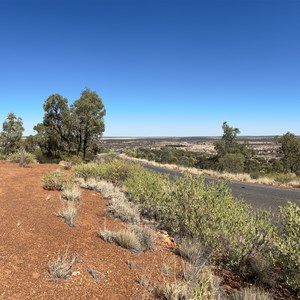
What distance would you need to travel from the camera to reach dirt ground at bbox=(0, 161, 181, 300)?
12.8 ft

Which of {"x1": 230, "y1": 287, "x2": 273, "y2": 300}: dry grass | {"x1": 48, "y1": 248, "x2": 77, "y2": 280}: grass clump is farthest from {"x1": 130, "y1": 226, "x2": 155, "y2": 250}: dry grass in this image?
{"x1": 230, "y1": 287, "x2": 273, "y2": 300}: dry grass

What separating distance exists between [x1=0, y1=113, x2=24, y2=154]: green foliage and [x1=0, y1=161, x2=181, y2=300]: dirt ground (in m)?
23.2

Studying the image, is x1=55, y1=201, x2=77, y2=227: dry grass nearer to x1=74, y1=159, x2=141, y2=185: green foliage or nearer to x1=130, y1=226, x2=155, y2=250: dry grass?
x1=130, y1=226, x2=155, y2=250: dry grass

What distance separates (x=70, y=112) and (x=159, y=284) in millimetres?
23697

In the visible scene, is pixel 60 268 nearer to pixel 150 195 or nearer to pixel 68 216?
pixel 68 216

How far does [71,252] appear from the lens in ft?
16.4

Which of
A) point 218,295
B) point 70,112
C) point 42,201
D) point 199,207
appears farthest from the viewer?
point 70,112

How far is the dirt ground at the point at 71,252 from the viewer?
391cm

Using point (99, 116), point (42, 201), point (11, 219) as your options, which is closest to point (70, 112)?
point (99, 116)

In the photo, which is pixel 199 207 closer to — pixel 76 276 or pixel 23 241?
pixel 76 276

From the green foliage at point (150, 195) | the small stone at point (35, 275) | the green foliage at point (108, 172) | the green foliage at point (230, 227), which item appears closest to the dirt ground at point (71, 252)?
the small stone at point (35, 275)

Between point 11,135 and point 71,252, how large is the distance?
26.8 meters

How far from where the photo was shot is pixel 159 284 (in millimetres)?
4281

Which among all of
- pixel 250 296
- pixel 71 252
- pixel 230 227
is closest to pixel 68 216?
pixel 71 252
